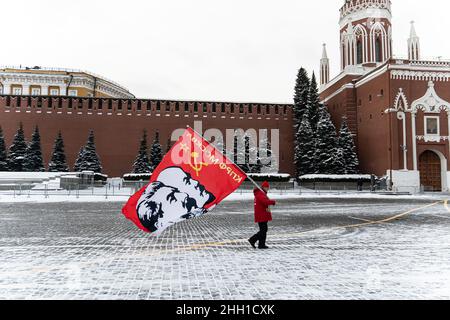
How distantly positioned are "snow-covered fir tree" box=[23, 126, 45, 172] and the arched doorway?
117 ft

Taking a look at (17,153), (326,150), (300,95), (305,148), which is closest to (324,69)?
(300,95)

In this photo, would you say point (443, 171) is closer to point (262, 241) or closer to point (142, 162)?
point (142, 162)

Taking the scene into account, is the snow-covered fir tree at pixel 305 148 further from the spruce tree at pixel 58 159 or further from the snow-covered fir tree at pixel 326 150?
the spruce tree at pixel 58 159

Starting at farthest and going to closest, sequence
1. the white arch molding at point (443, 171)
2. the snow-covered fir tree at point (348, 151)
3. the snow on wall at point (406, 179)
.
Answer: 1. the snow-covered fir tree at point (348, 151)
2. the white arch molding at point (443, 171)
3. the snow on wall at point (406, 179)

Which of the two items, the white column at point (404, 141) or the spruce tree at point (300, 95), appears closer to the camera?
the white column at point (404, 141)

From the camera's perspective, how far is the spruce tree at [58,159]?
39.2 metres

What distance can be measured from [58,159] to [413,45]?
39211mm

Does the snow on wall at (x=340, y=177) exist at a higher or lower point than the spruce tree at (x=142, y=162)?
lower

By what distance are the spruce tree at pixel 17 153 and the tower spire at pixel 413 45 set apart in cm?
4102

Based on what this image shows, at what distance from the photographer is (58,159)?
1558 inches

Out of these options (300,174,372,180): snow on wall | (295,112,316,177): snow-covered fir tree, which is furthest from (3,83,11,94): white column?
(300,174,372,180): snow on wall

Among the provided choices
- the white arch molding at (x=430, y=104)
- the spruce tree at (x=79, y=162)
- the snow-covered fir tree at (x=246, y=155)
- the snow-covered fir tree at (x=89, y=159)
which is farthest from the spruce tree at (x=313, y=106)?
the spruce tree at (x=79, y=162)
